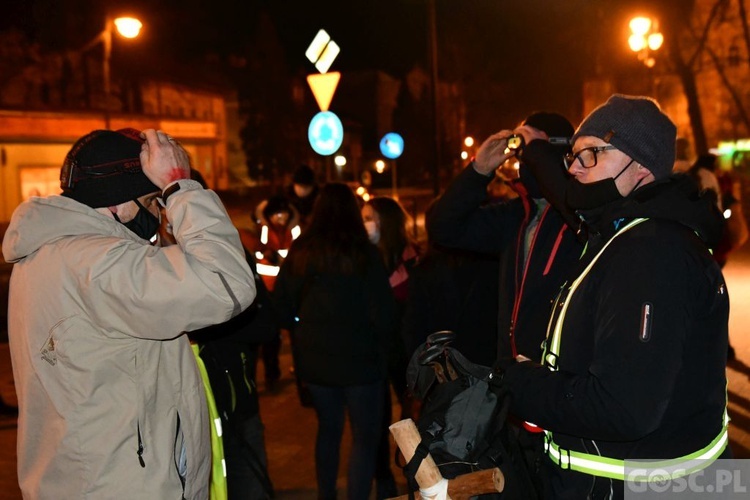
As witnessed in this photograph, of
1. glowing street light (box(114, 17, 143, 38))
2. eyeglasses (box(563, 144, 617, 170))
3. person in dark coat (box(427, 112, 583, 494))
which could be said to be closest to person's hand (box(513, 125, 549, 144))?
person in dark coat (box(427, 112, 583, 494))

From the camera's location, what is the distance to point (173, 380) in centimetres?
235

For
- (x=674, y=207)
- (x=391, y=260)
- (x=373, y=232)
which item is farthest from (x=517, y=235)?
(x=373, y=232)

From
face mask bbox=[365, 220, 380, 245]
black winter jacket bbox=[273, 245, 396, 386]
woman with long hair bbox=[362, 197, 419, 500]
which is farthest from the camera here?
face mask bbox=[365, 220, 380, 245]

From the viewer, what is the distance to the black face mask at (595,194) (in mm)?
2381

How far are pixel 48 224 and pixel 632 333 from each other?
70.1 inches

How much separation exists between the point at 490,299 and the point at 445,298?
0.89 ft

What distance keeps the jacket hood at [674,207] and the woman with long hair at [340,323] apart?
2388mm

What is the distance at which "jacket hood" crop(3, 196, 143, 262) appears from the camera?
2283mm

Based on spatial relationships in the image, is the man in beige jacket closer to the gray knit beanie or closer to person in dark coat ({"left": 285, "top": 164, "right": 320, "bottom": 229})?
the gray knit beanie

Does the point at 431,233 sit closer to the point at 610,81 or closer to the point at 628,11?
the point at 628,11

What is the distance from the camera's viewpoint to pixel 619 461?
85.6 inches

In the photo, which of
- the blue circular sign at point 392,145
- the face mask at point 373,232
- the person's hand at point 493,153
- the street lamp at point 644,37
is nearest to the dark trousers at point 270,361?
the face mask at point 373,232

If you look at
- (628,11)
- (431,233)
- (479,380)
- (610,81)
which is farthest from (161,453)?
(610,81)

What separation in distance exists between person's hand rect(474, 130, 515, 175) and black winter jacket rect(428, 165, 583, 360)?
63 millimetres
